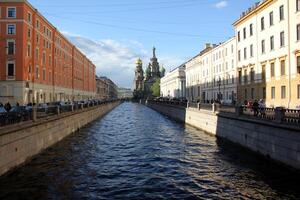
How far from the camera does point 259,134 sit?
80.4 ft

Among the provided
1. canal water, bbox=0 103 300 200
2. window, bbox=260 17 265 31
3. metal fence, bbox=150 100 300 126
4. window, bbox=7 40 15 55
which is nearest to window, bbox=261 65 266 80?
window, bbox=260 17 265 31

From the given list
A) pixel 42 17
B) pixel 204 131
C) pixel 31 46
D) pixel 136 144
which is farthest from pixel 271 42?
pixel 42 17

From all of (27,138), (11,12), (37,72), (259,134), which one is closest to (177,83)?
(37,72)

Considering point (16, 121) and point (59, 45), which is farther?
point (59, 45)

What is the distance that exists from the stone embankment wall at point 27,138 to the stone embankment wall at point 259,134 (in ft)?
45.1

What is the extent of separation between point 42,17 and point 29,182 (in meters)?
59.7

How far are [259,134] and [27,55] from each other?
47892 mm

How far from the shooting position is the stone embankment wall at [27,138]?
18.8 m

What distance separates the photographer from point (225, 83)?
263ft

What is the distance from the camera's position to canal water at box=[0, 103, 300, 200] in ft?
53.2

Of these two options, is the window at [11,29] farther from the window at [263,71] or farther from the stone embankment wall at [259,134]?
the window at [263,71]

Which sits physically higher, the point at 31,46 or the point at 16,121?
the point at 31,46

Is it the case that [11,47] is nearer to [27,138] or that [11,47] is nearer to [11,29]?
[11,29]

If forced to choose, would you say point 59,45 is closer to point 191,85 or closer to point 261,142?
point 191,85
